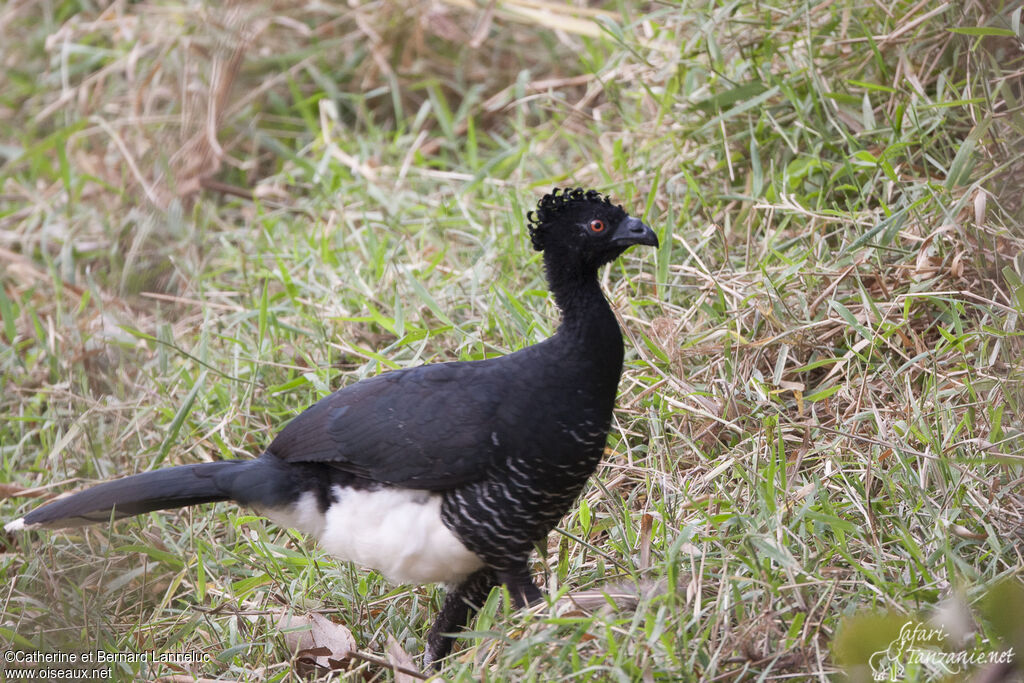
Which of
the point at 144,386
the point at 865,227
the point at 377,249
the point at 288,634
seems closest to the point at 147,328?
the point at 144,386

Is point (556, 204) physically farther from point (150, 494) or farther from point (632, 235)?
point (150, 494)

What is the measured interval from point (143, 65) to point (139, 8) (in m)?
0.54

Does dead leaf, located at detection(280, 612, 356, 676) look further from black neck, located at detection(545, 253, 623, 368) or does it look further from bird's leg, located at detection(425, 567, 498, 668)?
black neck, located at detection(545, 253, 623, 368)

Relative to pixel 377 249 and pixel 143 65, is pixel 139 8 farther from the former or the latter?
pixel 377 249

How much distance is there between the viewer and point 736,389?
3855mm

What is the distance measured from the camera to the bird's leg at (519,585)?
10.4 feet

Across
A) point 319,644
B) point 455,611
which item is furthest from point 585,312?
point 319,644

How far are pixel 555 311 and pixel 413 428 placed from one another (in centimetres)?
129

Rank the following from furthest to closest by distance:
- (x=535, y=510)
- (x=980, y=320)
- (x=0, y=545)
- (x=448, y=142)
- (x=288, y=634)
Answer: (x=448, y=142) → (x=0, y=545) → (x=980, y=320) → (x=288, y=634) → (x=535, y=510)

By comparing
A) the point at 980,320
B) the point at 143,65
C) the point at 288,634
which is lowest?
the point at 288,634

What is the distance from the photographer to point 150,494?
11.0 feet

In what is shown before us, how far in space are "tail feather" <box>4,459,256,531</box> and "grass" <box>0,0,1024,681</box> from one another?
0.93ft

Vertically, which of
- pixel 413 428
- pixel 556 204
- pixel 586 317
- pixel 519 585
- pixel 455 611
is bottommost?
Result: pixel 455 611

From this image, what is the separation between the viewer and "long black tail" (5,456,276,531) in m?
3.36
